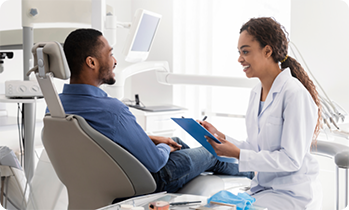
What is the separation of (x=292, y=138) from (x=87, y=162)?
764 millimetres

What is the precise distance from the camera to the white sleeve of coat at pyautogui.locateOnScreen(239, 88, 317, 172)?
124 cm

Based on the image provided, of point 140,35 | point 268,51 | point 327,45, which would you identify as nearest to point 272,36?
point 268,51

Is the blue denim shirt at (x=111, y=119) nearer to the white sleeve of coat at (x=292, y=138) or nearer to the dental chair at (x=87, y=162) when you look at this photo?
the dental chair at (x=87, y=162)

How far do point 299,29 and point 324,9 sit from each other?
221mm

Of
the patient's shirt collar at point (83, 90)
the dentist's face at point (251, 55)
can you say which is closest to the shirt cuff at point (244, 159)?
the dentist's face at point (251, 55)

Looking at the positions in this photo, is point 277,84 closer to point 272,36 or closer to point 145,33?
point 272,36

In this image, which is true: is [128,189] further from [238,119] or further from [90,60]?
[238,119]

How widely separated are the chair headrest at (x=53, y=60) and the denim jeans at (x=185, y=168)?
2.08 feet

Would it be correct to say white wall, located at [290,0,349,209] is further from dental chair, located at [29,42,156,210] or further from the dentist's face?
dental chair, located at [29,42,156,210]

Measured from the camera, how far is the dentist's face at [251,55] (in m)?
1.38

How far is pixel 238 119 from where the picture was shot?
12.5ft

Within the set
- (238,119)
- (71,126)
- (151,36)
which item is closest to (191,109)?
(238,119)

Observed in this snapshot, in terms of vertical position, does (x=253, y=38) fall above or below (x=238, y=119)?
above

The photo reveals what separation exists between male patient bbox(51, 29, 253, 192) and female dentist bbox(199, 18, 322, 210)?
28 cm
